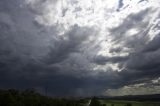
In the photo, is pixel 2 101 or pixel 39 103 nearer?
pixel 2 101

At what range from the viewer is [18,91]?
18562cm

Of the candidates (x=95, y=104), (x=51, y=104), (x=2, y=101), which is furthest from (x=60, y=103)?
(x=2, y=101)

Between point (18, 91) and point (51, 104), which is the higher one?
point (18, 91)

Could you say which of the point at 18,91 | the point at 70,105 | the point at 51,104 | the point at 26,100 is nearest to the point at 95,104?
the point at 70,105

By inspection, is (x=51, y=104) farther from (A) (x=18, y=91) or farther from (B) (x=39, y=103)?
(A) (x=18, y=91)

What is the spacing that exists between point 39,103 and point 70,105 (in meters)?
18.5

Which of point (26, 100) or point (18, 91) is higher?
point (18, 91)

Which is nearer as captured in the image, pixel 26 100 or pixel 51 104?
pixel 26 100

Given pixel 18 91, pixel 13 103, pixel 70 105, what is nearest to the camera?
pixel 13 103

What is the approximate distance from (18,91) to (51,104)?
95.0ft

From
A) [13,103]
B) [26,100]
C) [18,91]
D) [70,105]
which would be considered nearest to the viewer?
[13,103]

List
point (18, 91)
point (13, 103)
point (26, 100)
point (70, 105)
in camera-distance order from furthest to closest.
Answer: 1. point (18, 91)
2. point (70, 105)
3. point (26, 100)
4. point (13, 103)

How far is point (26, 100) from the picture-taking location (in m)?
157

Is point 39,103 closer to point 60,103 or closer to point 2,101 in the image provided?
point 60,103
